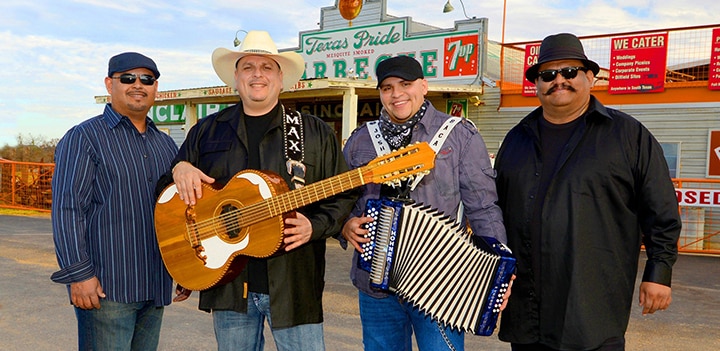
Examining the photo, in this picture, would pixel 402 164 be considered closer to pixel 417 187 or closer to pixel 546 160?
pixel 417 187

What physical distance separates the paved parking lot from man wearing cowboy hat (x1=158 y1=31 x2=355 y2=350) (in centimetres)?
236

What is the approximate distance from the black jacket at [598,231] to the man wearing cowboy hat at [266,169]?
1.08m

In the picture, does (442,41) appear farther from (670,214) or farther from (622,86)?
(670,214)

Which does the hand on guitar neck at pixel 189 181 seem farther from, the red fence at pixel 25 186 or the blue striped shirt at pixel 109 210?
the red fence at pixel 25 186

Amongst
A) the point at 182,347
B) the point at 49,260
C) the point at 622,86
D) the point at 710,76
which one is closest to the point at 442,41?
the point at 622,86

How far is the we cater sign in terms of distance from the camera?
15125 millimetres

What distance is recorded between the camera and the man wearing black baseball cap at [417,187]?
2.99 meters

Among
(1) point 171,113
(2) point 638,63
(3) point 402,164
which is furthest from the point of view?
(1) point 171,113

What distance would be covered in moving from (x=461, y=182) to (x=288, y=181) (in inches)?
35.6

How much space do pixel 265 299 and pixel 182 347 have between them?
2.69 metres

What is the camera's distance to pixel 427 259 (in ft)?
9.41

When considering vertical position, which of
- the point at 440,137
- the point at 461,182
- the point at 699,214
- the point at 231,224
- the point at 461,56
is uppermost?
the point at 461,56

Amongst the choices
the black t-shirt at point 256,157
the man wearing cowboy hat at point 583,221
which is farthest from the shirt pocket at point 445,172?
the black t-shirt at point 256,157

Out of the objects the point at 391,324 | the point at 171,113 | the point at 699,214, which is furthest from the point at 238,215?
the point at 171,113
